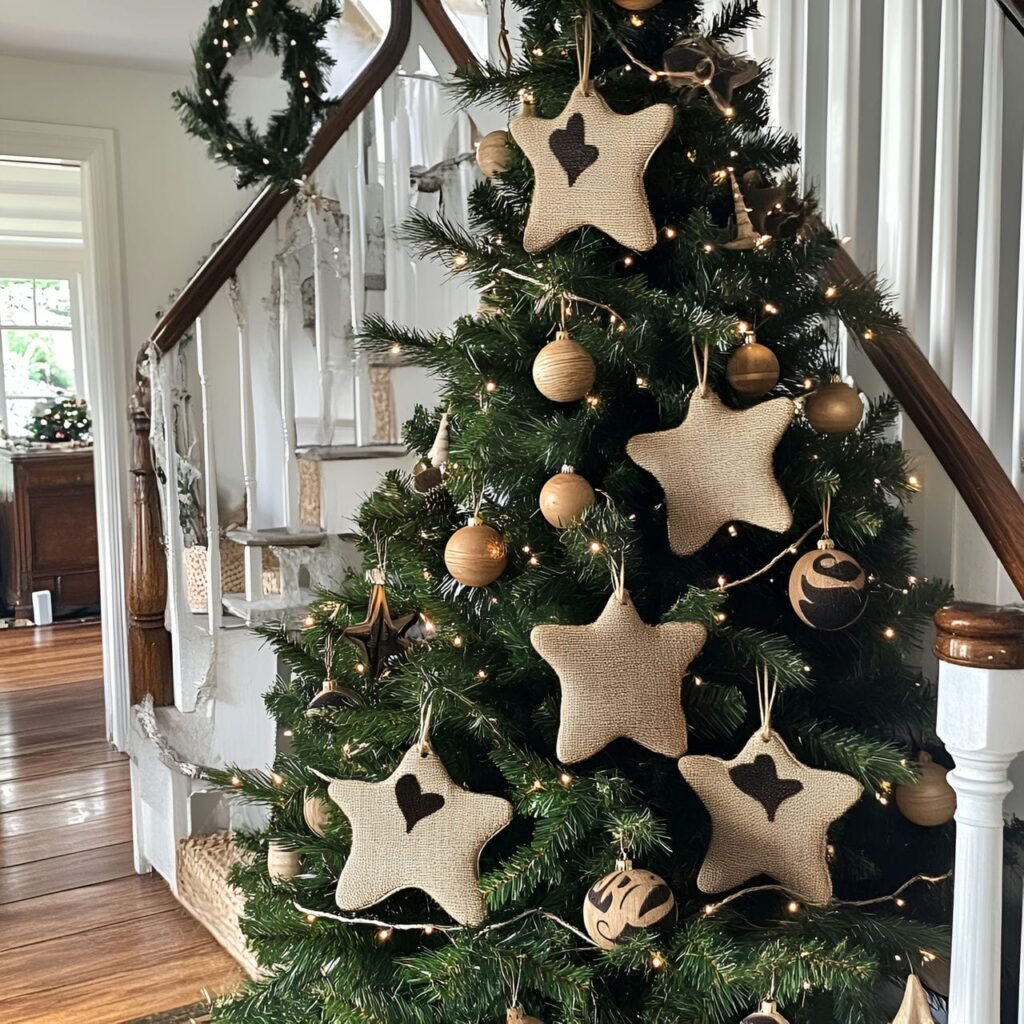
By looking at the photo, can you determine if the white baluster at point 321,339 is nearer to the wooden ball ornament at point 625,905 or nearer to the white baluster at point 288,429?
the white baluster at point 288,429

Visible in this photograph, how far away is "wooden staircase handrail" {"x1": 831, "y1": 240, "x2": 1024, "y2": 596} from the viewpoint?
1.08 metres

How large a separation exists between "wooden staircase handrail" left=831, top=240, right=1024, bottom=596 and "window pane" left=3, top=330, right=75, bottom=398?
20.4 feet

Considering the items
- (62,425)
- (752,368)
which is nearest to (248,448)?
(752,368)

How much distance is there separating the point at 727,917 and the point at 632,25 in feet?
2.94

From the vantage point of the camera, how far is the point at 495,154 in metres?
1.17

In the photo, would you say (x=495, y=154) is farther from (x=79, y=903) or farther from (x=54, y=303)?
(x=54, y=303)

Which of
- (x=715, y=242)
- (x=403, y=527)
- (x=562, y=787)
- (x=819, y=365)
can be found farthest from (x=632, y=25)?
(x=562, y=787)

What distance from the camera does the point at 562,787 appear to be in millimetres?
949

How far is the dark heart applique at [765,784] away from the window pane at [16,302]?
648cm

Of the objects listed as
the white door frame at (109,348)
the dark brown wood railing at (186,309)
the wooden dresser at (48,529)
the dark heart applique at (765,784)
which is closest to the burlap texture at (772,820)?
the dark heart applique at (765,784)

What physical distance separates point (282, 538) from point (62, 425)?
4349mm

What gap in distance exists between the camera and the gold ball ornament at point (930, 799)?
1.07 metres

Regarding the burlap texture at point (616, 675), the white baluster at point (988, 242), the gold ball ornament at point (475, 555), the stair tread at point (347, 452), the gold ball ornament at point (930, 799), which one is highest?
the white baluster at point (988, 242)

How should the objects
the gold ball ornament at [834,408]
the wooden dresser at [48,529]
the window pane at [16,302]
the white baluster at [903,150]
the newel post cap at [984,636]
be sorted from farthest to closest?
the window pane at [16,302]
the wooden dresser at [48,529]
the white baluster at [903,150]
the gold ball ornament at [834,408]
the newel post cap at [984,636]
